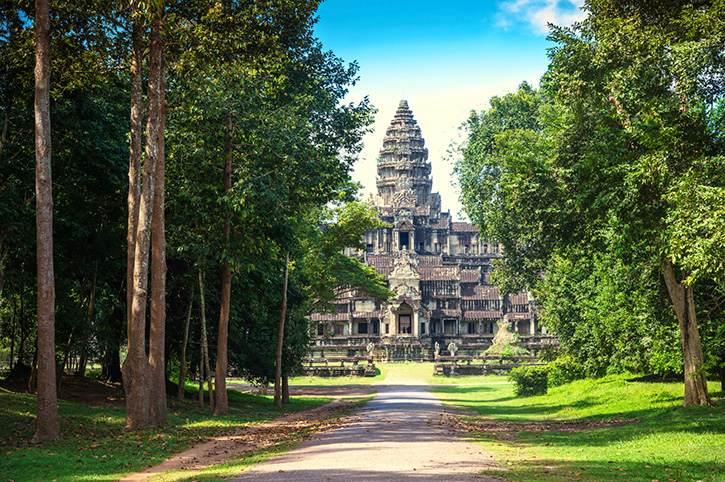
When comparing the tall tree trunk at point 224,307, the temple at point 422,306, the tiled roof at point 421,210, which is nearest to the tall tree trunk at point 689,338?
the tall tree trunk at point 224,307

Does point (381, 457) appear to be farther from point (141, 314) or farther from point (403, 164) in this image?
point (403, 164)

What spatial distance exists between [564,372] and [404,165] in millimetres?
60253

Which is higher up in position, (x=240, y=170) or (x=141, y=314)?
(x=240, y=170)

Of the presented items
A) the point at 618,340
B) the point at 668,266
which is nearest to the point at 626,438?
the point at 668,266

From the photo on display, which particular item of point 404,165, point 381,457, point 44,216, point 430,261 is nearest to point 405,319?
point 430,261

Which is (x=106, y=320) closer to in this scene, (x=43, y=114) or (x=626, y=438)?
(x=43, y=114)

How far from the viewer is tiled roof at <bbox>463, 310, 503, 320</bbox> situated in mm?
74375

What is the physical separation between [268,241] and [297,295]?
7738mm

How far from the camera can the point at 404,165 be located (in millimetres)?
A: 91688

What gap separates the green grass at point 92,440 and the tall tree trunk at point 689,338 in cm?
1310

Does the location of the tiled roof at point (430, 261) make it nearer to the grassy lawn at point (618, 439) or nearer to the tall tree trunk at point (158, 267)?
the grassy lawn at point (618, 439)

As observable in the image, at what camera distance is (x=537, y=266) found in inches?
1508

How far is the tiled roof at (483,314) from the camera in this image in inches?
2928

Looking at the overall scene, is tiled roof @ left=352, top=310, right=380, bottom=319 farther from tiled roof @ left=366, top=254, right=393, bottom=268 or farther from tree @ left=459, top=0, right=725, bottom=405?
tree @ left=459, top=0, right=725, bottom=405
